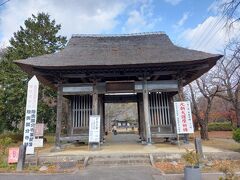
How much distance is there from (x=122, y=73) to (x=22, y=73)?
34.9 feet

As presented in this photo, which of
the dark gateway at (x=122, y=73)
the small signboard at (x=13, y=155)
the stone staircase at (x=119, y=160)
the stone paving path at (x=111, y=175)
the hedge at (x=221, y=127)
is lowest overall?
the stone paving path at (x=111, y=175)

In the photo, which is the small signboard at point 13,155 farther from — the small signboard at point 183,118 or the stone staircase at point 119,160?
the small signboard at point 183,118

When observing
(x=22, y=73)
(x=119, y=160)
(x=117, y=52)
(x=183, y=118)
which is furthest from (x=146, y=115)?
(x=22, y=73)

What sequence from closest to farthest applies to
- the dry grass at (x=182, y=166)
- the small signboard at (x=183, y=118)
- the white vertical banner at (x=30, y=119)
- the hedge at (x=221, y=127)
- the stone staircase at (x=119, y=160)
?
1. the dry grass at (x=182, y=166)
2. the stone staircase at (x=119, y=160)
3. the white vertical banner at (x=30, y=119)
4. the small signboard at (x=183, y=118)
5. the hedge at (x=221, y=127)

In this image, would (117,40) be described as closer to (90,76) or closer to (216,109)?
(90,76)

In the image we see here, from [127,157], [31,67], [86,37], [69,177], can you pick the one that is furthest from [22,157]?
[86,37]

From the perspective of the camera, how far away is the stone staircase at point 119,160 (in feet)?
30.7

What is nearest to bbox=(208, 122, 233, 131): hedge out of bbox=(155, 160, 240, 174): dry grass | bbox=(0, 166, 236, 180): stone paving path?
bbox=(155, 160, 240, 174): dry grass

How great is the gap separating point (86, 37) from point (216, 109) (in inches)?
1146

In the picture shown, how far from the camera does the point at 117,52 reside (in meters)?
14.0

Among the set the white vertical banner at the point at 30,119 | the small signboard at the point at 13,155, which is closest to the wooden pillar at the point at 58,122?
the white vertical banner at the point at 30,119

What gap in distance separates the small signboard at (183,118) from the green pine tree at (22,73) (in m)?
11.9

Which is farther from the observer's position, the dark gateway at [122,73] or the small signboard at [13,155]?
the dark gateway at [122,73]

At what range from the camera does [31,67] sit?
1177 cm
